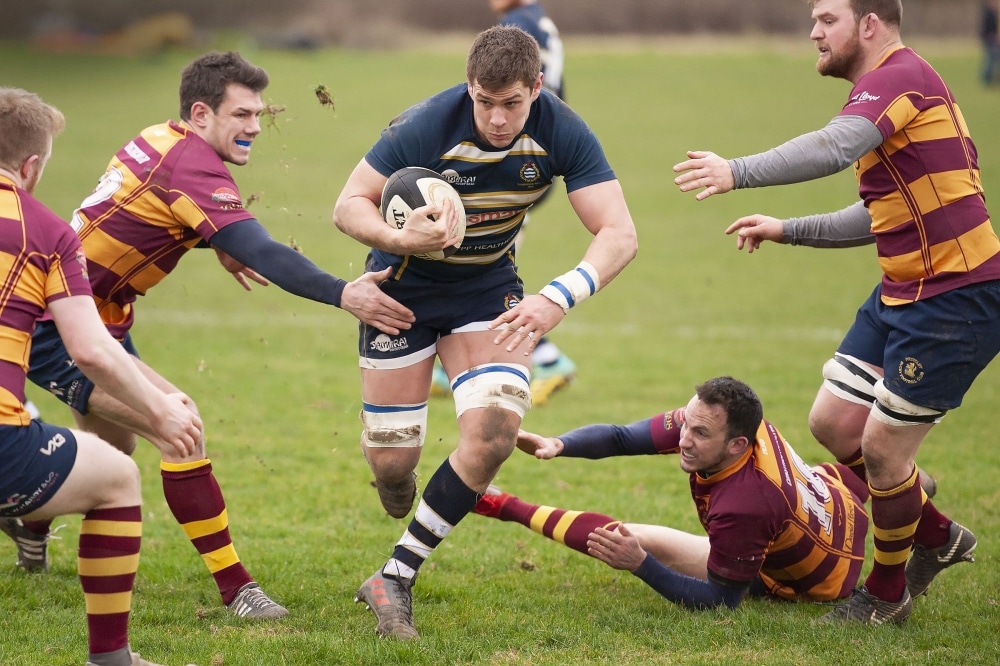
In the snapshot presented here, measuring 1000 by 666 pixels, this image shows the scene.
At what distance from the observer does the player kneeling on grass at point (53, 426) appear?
3.48 meters

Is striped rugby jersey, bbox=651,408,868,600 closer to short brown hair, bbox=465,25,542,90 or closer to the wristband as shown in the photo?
the wristband

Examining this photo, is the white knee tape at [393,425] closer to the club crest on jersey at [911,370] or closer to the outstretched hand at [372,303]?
the outstretched hand at [372,303]

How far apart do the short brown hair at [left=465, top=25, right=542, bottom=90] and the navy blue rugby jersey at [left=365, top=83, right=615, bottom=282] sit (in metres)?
0.28

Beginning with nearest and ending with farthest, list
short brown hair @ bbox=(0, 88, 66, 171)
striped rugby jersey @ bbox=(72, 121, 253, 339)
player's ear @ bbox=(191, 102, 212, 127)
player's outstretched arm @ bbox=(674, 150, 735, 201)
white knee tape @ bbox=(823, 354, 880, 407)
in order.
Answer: short brown hair @ bbox=(0, 88, 66, 171) < player's outstretched arm @ bbox=(674, 150, 735, 201) < striped rugby jersey @ bbox=(72, 121, 253, 339) < white knee tape @ bbox=(823, 354, 880, 407) < player's ear @ bbox=(191, 102, 212, 127)

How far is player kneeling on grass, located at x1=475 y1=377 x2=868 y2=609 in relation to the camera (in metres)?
4.69

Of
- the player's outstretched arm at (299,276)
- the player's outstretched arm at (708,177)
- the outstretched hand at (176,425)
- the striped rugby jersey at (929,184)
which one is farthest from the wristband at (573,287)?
the outstretched hand at (176,425)

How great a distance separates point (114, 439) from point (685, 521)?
3224 millimetres

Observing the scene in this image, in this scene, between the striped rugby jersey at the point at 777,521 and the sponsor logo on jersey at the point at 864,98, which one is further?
the striped rugby jersey at the point at 777,521

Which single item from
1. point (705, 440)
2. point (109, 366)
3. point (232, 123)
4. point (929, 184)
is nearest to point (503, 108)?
point (232, 123)

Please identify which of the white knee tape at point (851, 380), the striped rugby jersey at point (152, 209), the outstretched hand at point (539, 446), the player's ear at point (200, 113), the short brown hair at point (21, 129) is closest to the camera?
the short brown hair at point (21, 129)

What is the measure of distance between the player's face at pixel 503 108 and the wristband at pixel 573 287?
2.18ft

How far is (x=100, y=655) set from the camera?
3.80m

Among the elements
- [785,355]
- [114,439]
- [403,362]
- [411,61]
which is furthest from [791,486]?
[411,61]

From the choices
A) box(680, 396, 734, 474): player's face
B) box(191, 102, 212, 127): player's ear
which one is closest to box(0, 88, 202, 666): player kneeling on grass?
box(191, 102, 212, 127): player's ear
